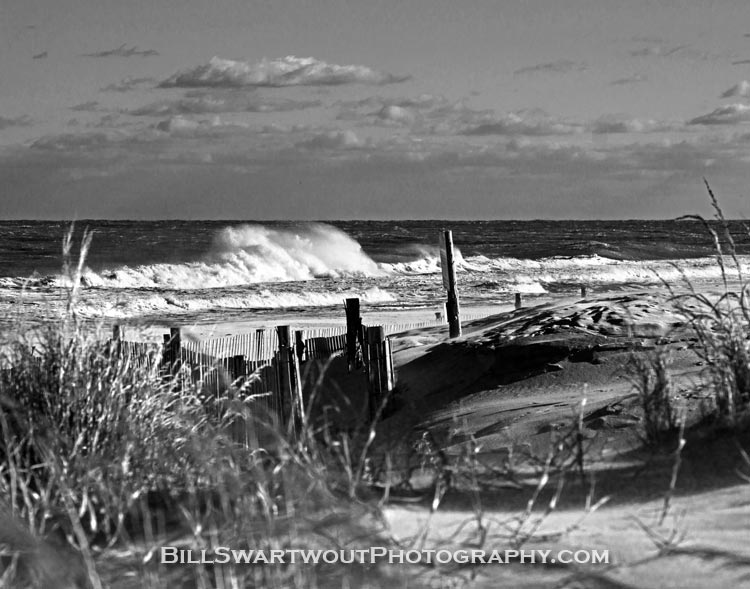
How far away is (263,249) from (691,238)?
3953cm

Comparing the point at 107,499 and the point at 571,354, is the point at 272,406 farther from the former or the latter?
the point at 107,499

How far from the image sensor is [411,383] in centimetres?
1071

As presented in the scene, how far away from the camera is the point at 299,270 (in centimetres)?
3906

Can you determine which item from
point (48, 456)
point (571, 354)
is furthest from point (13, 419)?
point (571, 354)

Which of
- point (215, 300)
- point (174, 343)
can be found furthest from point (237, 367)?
point (215, 300)

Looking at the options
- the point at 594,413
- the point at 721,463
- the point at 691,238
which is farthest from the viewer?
the point at 691,238

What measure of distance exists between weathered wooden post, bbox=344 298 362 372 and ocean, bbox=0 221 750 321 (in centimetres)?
498

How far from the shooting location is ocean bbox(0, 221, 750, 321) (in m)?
26.1

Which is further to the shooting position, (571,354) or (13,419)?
(571,354)

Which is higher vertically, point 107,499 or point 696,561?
point 107,499

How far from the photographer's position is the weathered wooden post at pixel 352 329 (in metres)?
10.6

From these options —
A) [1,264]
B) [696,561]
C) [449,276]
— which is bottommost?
[696,561]

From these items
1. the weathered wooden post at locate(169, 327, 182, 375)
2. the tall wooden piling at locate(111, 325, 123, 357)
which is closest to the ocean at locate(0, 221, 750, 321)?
the weathered wooden post at locate(169, 327, 182, 375)

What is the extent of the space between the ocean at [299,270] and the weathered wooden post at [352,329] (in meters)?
4.98
